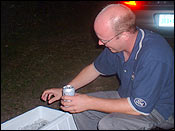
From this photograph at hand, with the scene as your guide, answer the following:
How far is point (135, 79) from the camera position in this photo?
2.00 metres

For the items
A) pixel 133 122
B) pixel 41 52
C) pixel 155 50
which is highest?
pixel 155 50

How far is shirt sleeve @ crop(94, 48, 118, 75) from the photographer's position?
253 centimetres

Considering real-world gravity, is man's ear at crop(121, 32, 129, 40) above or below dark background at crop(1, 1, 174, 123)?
above

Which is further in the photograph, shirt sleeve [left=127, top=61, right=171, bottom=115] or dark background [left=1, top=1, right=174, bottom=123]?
dark background [left=1, top=1, right=174, bottom=123]

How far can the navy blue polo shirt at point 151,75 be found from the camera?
6.23 feet

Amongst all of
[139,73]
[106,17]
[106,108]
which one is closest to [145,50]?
[139,73]

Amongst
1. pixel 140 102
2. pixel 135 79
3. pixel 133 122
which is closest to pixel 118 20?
pixel 135 79

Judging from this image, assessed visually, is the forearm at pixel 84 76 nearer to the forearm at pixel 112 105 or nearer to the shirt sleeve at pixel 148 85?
the forearm at pixel 112 105

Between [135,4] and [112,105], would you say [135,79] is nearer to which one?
[112,105]

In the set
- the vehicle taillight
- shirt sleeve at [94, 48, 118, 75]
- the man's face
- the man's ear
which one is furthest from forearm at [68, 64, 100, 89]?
the vehicle taillight

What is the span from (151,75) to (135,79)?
14 cm

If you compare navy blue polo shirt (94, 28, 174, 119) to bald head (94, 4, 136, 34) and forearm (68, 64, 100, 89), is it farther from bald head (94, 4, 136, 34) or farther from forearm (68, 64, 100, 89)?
forearm (68, 64, 100, 89)

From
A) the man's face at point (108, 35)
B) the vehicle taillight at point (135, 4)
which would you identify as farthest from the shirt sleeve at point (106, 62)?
the vehicle taillight at point (135, 4)

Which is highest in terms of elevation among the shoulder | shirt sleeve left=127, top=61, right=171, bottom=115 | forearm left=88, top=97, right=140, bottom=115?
the shoulder
